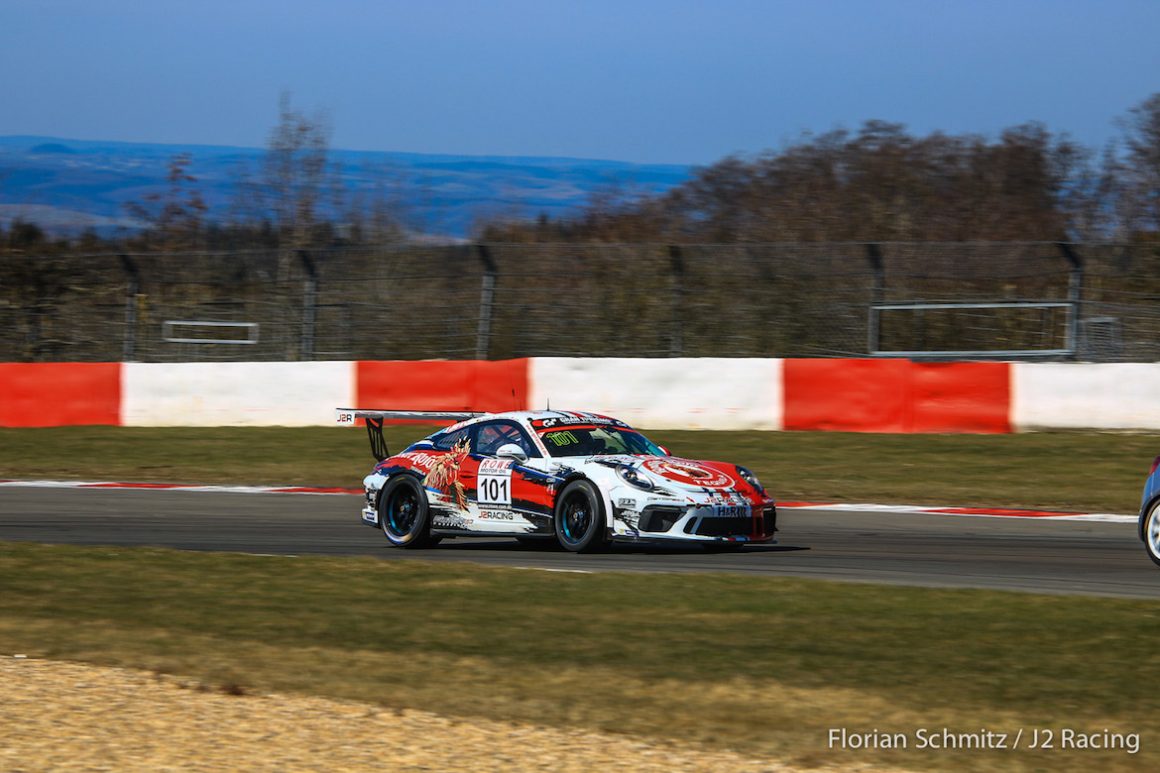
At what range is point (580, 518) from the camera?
11.7m

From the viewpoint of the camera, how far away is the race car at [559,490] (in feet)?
37.2

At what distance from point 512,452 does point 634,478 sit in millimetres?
1208

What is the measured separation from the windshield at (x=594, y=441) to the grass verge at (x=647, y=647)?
5.25 feet

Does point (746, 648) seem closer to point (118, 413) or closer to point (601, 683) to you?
point (601, 683)

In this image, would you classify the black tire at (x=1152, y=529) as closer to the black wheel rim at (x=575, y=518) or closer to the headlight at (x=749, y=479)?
the headlight at (x=749, y=479)

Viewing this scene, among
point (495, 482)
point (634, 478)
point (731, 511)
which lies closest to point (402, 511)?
point (495, 482)

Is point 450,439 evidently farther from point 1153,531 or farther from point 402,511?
point 1153,531

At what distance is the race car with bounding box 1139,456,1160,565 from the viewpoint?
10.5m

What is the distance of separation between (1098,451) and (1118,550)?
5.86 metres

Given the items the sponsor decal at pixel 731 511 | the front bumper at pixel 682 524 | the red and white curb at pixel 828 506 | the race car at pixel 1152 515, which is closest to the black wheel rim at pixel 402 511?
the front bumper at pixel 682 524

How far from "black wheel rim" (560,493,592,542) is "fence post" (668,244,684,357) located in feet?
31.8

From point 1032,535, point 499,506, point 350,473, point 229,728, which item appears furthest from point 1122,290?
point 229,728

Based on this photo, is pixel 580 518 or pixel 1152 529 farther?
pixel 580 518

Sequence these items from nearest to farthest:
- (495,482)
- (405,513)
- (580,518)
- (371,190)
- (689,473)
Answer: (689,473) → (580,518) → (495,482) → (405,513) → (371,190)
